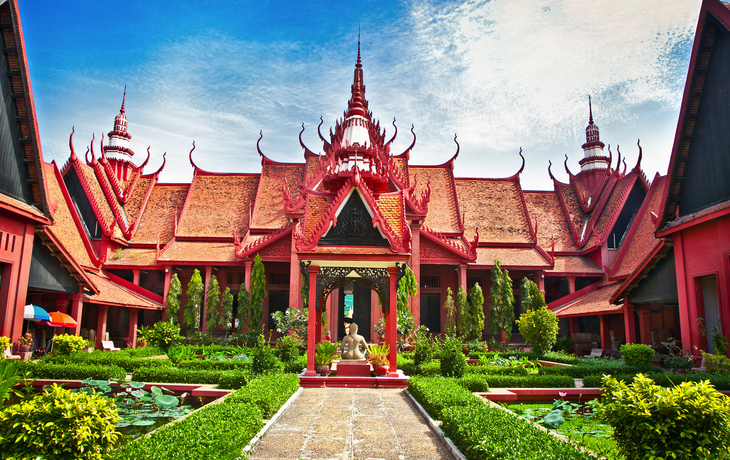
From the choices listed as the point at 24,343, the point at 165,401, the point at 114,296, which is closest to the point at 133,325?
the point at 114,296

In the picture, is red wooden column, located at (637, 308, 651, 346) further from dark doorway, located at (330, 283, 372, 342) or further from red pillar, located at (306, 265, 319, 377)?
dark doorway, located at (330, 283, 372, 342)

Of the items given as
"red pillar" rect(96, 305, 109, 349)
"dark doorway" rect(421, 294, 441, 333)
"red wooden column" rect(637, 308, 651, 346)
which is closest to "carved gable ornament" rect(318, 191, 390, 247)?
"red wooden column" rect(637, 308, 651, 346)

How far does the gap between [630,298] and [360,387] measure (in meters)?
9.23

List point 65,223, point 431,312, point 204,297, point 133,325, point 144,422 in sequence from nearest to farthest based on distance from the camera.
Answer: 1. point 144,422
2. point 133,325
3. point 65,223
4. point 204,297
5. point 431,312

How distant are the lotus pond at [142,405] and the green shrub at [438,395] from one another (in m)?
3.86

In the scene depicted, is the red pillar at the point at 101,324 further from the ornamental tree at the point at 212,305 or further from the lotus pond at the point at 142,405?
the lotus pond at the point at 142,405

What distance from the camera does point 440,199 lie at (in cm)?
2602

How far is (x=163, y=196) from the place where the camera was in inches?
1071

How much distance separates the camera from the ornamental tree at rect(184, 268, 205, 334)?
20578 mm

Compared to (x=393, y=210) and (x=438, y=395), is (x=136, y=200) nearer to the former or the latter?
(x=393, y=210)

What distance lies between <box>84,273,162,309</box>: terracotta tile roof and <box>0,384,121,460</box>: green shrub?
1404 cm

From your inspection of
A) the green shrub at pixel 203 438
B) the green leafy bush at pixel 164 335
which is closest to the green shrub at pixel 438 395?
the green shrub at pixel 203 438

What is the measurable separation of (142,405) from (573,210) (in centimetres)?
2421

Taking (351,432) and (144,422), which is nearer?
(351,432)
